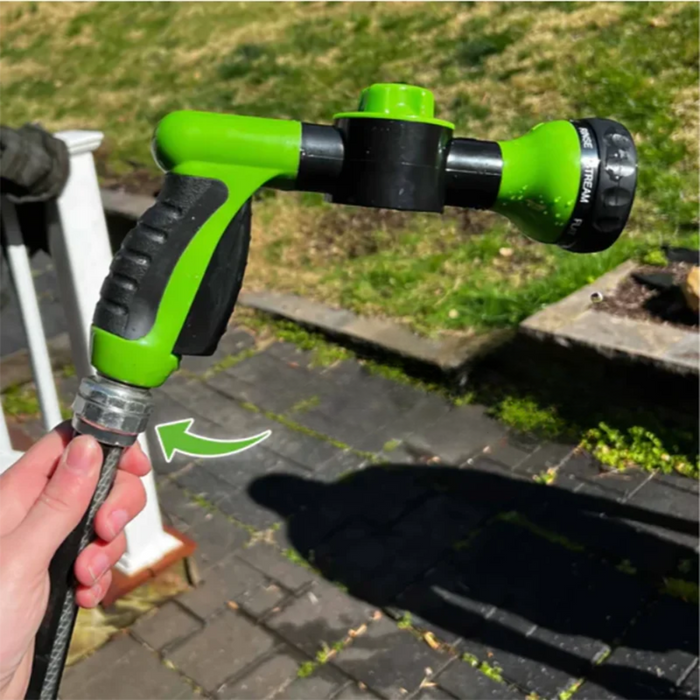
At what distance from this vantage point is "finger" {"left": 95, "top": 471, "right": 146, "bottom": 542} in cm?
137

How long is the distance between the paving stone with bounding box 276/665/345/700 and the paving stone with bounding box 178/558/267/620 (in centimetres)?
39

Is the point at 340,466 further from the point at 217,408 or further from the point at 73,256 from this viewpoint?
the point at 73,256

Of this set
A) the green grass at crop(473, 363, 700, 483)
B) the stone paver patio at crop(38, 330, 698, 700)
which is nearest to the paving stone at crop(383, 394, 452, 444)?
the stone paver patio at crop(38, 330, 698, 700)

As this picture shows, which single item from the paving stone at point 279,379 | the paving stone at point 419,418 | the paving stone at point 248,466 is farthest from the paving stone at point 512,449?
the paving stone at point 279,379

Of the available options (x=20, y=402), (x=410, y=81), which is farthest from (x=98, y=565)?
(x=410, y=81)

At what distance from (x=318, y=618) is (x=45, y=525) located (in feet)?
5.25

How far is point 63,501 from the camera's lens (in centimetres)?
122

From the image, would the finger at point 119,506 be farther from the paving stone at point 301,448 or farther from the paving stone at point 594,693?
the paving stone at point 301,448

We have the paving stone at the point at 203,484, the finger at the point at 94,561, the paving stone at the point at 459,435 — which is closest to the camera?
the finger at the point at 94,561

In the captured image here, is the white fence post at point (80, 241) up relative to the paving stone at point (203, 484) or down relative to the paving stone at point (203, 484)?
up

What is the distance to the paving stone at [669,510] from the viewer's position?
2945 mm

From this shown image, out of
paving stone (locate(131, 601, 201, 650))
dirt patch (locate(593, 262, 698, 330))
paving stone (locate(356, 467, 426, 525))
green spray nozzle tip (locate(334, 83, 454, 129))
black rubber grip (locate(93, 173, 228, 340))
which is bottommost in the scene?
paving stone (locate(356, 467, 426, 525))

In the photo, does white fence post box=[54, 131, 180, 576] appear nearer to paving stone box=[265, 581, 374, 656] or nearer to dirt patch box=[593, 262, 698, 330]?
Result: paving stone box=[265, 581, 374, 656]

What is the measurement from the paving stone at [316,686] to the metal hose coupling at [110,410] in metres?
1.48
